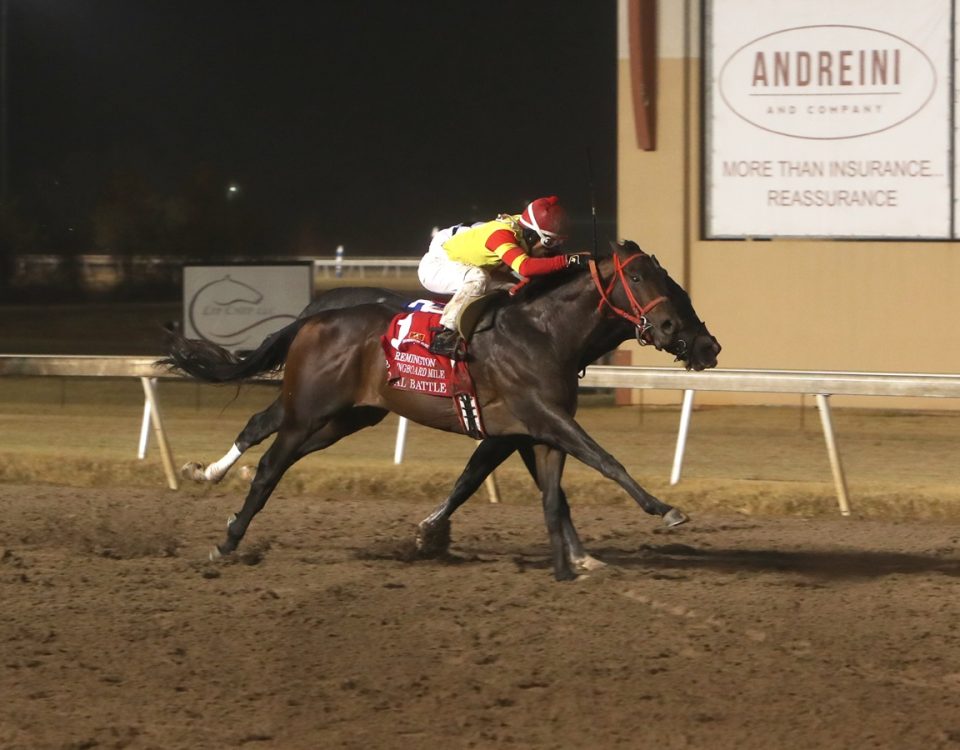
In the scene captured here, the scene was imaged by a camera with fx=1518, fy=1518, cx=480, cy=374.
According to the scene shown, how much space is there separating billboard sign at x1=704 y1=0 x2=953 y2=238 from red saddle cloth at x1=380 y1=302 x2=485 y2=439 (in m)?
8.24

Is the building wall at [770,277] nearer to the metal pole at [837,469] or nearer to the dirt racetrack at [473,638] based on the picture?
the metal pole at [837,469]

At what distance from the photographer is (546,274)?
7.27 m

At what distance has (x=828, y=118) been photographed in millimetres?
14766

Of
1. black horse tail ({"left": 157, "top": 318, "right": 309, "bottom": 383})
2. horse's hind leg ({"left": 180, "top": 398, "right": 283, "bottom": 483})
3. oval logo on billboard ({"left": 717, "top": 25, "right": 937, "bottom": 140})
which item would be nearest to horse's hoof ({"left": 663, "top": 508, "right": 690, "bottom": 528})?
horse's hind leg ({"left": 180, "top": 398, "right": 283, "bottom": 483})

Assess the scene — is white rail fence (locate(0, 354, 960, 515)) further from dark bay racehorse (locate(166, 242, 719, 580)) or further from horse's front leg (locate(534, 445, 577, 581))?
horse's front leg (locate(534, 445, 577, 581))

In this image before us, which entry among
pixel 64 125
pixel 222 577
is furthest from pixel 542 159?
pixel 222 577

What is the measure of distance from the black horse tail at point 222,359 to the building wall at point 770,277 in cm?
777

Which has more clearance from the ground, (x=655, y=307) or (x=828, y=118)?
(x=828, y=118)

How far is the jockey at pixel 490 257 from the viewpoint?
712cm

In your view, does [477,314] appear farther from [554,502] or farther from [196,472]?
[196,472]

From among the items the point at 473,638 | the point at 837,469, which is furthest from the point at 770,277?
the point at 473,638

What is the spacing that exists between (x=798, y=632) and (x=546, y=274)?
218cm

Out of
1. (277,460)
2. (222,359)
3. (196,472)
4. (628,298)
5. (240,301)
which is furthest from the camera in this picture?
(240,301)

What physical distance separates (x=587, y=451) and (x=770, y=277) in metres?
8.80
